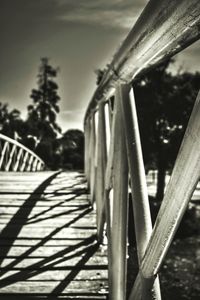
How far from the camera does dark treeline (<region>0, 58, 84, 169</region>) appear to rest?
17391 millimetres

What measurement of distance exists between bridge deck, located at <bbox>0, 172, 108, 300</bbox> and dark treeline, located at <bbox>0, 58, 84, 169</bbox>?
7.57 m

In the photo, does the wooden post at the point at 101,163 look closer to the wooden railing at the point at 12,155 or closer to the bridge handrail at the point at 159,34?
the bridge handrail at the point at 159,34

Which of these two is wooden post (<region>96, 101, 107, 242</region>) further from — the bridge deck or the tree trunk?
the tree trunk

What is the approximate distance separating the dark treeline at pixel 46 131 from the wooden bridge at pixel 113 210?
824 centimetres

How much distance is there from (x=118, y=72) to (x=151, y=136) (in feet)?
73.2

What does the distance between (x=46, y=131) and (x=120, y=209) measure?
25.6 meters

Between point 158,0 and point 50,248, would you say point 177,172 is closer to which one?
point 158,0

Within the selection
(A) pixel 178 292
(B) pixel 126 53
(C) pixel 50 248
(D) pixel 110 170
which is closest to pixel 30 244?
(C) pixel 50 248

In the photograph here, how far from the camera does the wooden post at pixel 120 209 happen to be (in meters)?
1.63

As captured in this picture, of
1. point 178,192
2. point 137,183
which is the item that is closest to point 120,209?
point 137,183

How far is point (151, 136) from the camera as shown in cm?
2364

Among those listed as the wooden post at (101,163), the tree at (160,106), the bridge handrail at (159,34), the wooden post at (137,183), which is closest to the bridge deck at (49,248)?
the wooden post at (101,163)

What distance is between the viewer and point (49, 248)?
2.87 m

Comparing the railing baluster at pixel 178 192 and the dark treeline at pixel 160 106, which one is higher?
the dark treeline at pixel 160 106
